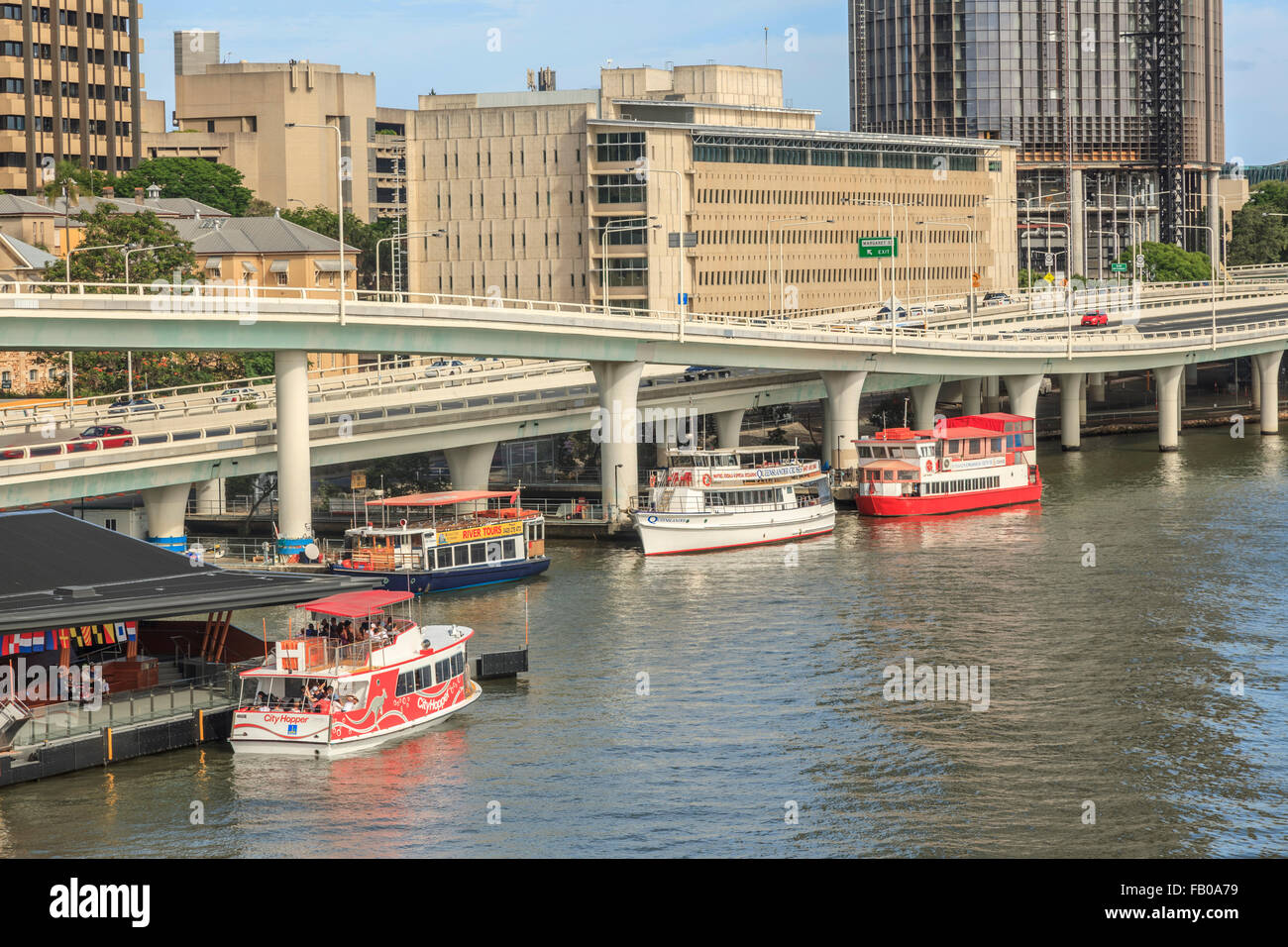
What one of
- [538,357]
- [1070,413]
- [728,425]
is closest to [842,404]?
[728,425]

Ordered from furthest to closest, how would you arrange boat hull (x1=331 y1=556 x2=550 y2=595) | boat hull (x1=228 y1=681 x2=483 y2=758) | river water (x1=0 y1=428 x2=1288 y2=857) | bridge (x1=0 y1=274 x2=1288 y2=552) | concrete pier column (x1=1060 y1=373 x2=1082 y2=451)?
concrete pier column (x1=1060 y1=373 x2=1082 y2=451) < bridge (x1=0 y1=274 x2=1288 y2=552) < boat hull (x1=331 y1=556 x2=550 y2=595) < boat hull (x1=228 y1=681 x2=483 y2=758) < river water (x1=0 y1=428 x2=1288 y2=857)

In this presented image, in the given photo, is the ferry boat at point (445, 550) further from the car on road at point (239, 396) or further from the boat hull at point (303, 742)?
the boat hull at point (303, 742)

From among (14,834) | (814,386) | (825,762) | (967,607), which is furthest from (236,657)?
(814,386)

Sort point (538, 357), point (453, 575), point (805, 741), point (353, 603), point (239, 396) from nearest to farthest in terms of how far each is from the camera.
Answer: point (805, 741)
point (353, 603)
point (453, 575)
point (538, 357)
point (239, 396)

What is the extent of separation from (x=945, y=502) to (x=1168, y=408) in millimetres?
35173

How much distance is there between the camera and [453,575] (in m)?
80.9

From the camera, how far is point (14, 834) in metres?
45.1

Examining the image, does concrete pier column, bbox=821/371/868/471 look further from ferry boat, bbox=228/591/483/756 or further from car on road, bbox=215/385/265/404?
ferry boat, bbox=228/591/483/756

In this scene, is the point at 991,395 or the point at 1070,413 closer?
the point at 1070,413

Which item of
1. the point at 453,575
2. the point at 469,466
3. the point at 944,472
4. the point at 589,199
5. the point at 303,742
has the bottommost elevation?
the point at 303,742

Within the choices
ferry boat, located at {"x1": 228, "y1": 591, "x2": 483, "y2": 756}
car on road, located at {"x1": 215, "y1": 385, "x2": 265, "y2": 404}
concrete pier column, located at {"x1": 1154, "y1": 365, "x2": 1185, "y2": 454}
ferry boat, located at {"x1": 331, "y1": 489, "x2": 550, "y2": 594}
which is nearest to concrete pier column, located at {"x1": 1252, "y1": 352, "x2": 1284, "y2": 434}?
concrete pier column, located at {"x1": 1154, "y1": 365, "x2": 1185, "y2": 454}

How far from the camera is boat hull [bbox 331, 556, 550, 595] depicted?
7975 centimetres

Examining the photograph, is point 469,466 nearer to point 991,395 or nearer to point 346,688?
point 346,688
